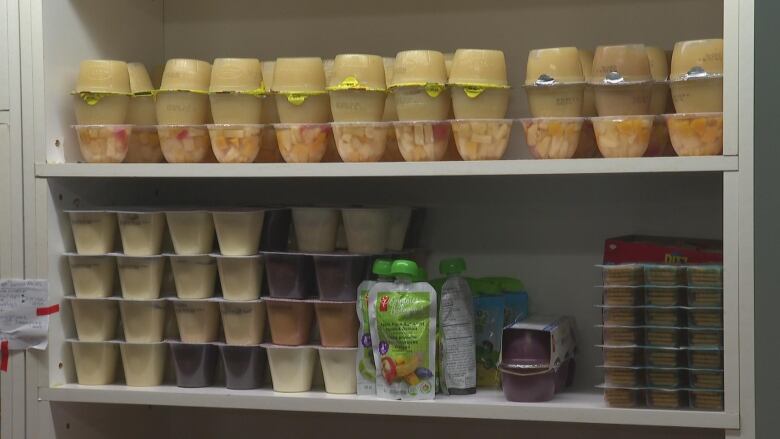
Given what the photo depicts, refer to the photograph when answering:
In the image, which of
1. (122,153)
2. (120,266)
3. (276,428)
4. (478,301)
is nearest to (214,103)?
(122,153)

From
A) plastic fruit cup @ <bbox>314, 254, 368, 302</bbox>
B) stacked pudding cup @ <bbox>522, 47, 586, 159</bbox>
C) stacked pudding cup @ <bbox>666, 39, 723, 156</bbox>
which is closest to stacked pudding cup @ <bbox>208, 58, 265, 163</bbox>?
plastic fruit cup @ <bbox>314, 254, 368, 302</bbox>

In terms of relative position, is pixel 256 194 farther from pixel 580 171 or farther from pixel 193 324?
pixel 580 171

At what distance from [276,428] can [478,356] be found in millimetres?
520

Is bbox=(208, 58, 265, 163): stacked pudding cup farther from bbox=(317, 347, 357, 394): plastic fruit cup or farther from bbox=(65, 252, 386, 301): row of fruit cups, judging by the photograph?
bbox=(317, 347, 357, 394): plastic fruit cup

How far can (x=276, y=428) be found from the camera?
1.95m

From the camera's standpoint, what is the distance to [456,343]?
157 centimetres

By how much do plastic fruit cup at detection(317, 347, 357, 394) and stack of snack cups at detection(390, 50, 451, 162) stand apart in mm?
356

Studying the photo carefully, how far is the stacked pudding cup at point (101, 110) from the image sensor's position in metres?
1.62

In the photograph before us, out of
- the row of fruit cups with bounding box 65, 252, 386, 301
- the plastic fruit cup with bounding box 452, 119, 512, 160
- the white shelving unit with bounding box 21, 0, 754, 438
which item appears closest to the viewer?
the white shelving unit with bounding box 21, 0, 754, 438

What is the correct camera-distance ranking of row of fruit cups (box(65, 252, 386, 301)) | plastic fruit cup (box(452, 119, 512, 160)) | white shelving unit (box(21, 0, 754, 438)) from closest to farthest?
1. white shelving unit (box(21, 0, 754, 438))
2. plastic fruit cup (box(452, 119, 512, 160))
3. row of fruit cups (box(65, 252, 386, 301))

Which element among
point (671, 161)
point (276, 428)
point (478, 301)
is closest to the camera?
point (671, 161)

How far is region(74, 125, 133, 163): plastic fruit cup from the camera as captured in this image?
5.31 ft

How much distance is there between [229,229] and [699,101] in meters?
0.81

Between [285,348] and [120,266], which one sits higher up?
[120,266]
